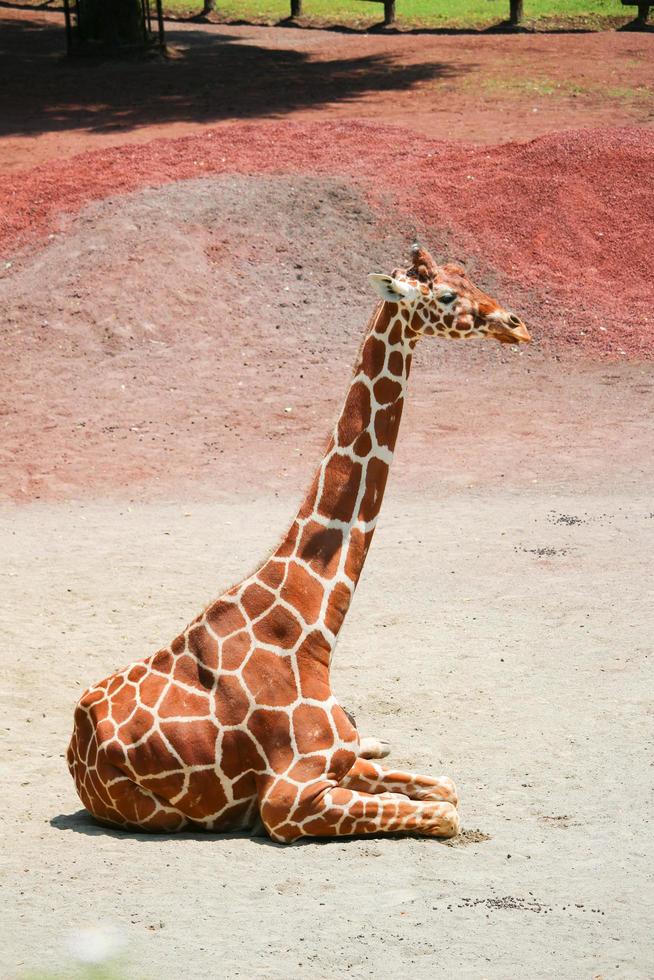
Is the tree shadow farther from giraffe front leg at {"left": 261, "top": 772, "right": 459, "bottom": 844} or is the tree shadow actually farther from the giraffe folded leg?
giraffe front leg at {"left": 261, "top": 772, "right": 459, "bottom": 844}

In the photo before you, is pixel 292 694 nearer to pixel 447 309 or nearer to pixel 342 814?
pixel 342 814

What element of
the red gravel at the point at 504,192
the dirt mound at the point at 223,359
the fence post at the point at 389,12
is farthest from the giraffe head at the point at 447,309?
the fence post at the point at 389,12

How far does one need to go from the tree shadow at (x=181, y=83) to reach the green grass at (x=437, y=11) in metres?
4.32

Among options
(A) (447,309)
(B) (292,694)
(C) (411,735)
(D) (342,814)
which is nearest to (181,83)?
(C) (411,735)

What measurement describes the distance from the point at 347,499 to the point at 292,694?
3.00ft

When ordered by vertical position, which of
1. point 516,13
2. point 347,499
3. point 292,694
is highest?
point 516,13

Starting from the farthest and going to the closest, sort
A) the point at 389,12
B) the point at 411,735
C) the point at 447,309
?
the point at 389,12, the point at 411,735, the point at 447,309

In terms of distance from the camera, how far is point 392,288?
639 centimetres

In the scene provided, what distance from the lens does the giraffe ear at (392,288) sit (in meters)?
6.37

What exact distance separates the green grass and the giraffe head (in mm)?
26712

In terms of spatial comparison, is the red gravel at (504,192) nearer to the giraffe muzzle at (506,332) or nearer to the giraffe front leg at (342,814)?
the giraffe muzzle at (506,332)

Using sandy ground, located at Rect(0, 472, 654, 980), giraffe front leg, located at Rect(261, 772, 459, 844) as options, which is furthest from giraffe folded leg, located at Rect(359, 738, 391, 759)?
giraffe front leg, located at Rect(261, 772, 459, 844)

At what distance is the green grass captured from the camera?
106 feet

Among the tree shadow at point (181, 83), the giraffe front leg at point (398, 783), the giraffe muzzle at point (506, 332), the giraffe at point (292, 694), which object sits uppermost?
the tree shadow at point (181, 83)
